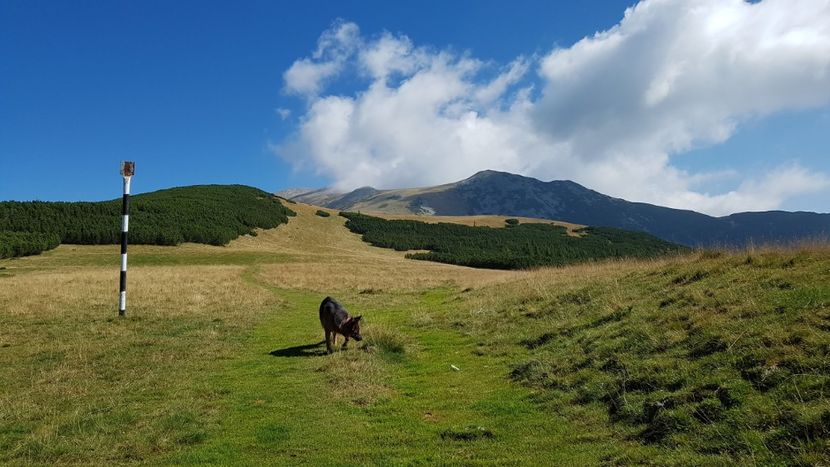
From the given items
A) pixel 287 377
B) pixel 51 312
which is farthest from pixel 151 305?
pixel 287 377

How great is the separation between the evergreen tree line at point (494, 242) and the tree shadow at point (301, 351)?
231 feet

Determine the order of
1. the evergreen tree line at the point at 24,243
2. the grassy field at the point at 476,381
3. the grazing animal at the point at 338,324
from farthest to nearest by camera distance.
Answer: the evergreen tree line at the point at 24,243, the grazing animal at the point at 338,324, the grassy field at the point at 476,381

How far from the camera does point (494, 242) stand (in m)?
121

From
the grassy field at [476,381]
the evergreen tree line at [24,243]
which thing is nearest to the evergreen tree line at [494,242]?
the evergreen tree line at [24,243]

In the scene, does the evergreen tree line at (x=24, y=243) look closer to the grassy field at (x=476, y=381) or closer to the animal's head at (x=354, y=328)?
the grassy field at (x=476, y=381)

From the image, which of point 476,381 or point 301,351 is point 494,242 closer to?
point 301,351

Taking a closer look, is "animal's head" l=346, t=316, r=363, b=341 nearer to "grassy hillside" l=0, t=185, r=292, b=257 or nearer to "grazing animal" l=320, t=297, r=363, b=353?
"grazing animal" l=320, t=297, r=363, b=353

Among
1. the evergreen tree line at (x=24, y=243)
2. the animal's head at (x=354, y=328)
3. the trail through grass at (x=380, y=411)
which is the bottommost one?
the trail through grass at (x=380, y=411)

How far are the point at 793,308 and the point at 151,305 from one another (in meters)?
24.9

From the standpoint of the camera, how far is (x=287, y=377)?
12.3 m

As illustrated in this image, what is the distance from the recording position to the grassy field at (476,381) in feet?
24.2

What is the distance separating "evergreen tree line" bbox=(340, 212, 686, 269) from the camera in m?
93.0

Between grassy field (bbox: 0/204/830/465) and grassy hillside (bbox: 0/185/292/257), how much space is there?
52.5 meters

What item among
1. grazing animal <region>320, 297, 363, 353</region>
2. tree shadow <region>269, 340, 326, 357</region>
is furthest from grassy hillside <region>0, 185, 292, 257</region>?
grazing animal <region>320, 297, 363, 353</region>
